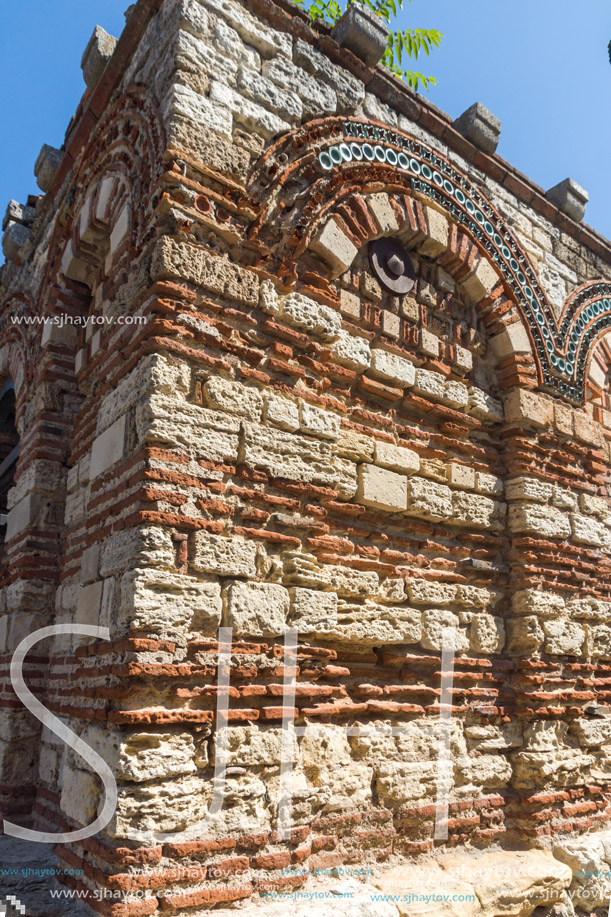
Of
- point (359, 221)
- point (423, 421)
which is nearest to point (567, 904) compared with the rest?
point (423, 421)

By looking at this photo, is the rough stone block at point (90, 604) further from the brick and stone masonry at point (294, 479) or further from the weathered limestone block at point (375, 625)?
the weathered limestone block at point (375, 625)

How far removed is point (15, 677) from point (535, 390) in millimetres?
3549

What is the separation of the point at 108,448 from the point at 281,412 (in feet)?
2.59

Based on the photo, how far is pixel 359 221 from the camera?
12.8 ft

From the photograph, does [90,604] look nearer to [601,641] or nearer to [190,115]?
[190,115]

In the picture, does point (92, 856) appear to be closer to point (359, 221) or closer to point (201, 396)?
point (201, 396)

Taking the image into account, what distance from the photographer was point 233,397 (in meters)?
3.02

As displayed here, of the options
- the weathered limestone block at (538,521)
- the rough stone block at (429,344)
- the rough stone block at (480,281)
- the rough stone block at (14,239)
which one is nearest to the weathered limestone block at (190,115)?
the rough stone block at (429,344)

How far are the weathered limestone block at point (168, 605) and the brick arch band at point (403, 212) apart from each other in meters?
1.60

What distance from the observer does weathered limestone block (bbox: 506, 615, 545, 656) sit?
4.03m

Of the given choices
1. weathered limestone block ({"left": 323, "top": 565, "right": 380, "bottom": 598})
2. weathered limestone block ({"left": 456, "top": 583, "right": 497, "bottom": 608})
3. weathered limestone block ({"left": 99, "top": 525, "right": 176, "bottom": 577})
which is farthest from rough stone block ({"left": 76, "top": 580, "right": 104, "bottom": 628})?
weathered limestone block ({"left": 456, "top": 583, "right": 497, "bottom": 608})

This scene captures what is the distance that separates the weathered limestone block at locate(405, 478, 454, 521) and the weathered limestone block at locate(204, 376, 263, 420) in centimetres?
108

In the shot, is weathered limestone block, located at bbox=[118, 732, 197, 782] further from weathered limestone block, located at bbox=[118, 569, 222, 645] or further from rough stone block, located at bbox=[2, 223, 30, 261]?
rough stone block, located at bbox=[2, 223, 30, 261]

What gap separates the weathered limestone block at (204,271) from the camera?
2961 millimetres
